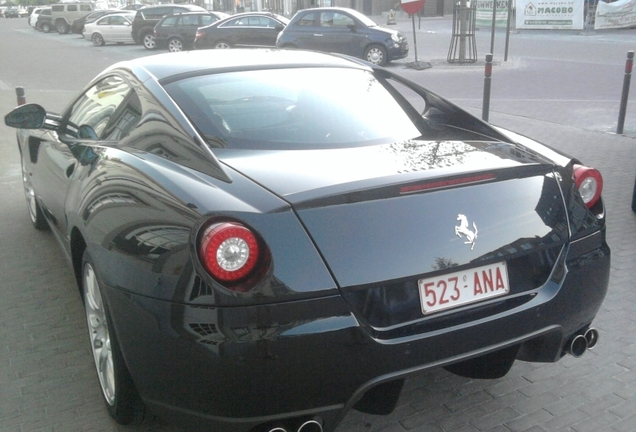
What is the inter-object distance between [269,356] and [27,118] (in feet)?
8.42

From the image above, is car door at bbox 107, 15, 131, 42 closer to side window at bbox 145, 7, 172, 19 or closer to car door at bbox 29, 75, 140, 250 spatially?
side window at bbox 145, 7, 172, 19

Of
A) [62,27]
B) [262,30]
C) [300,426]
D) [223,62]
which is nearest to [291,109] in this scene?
[223,62]

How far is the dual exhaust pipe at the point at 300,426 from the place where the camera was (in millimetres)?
2406

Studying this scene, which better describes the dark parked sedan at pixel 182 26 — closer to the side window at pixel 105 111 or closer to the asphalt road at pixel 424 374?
the asphalt road at pixel 424 374

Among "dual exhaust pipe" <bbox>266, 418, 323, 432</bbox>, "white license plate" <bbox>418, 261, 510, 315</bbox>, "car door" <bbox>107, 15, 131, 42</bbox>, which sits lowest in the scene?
"car door" <bbox>107, 15, 131, 42</bbox>

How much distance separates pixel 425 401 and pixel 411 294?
994 mm

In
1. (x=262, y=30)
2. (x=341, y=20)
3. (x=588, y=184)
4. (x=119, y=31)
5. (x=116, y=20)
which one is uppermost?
(x=588, y=184)

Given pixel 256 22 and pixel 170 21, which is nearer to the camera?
pixel 256 22

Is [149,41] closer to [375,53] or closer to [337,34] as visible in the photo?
[337,34]

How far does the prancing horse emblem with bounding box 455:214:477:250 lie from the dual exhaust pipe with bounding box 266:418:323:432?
830 mm

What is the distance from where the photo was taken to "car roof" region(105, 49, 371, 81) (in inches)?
141

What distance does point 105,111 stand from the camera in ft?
12.8

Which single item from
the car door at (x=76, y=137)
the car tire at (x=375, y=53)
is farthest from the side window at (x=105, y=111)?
the car tire at (x=375, y=53)

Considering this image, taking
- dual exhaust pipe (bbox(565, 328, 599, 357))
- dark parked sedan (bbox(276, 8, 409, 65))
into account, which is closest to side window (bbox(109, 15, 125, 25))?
dark parked sedan (bbox(276, 8, 409, 65))
